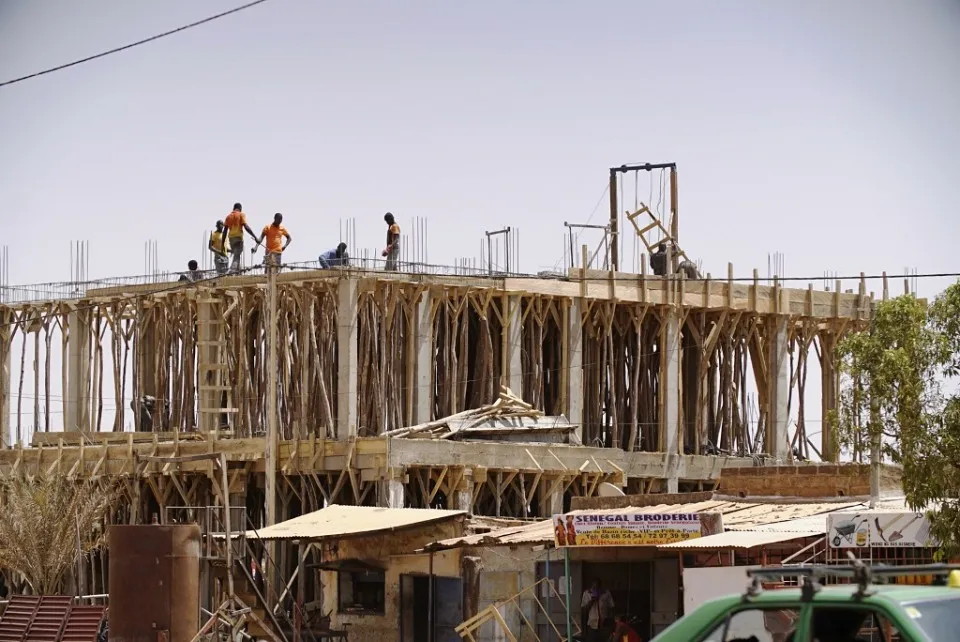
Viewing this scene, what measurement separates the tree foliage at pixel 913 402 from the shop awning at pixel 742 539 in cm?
157

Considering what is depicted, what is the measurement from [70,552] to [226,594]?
13697 millimetres

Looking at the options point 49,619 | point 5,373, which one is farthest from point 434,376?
point 49,619

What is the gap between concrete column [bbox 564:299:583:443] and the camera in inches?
1583

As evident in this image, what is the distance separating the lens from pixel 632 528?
2148cm

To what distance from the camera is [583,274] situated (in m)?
40.0

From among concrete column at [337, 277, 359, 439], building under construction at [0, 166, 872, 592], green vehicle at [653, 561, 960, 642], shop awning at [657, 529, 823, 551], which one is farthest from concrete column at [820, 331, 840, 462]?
green vehicle at [653, 561, 960, 642]

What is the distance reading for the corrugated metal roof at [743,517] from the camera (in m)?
21.3

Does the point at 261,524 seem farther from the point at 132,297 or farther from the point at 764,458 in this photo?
the point at 764,458

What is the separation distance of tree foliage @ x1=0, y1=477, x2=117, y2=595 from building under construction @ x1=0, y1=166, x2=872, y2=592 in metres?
0.70

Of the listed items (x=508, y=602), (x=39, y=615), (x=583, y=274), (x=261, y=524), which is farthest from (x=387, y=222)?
(x=508, y=602)

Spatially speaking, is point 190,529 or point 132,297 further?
point 132,297

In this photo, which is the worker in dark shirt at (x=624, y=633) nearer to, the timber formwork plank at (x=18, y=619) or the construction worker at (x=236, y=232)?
the timber formwork plank at (x=18, y=619)

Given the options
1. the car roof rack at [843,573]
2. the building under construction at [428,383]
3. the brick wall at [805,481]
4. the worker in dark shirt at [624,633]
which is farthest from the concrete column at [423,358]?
the car roof rack at [843,573]

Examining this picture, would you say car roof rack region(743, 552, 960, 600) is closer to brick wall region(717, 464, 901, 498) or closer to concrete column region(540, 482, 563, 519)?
brick wall region(717, 464, 901, 498)
